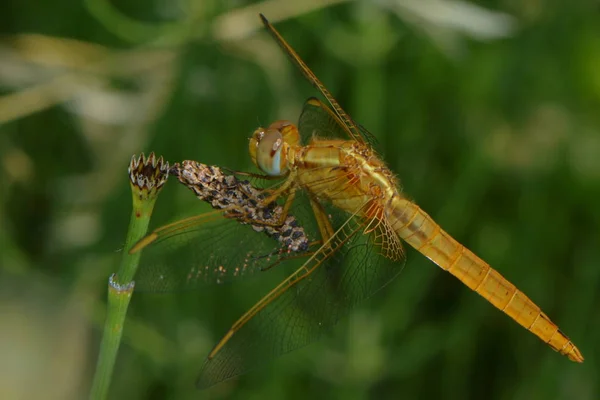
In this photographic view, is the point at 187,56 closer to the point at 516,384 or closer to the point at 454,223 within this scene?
the point at 454,223

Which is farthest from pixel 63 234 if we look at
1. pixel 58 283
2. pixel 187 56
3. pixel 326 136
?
pixel 326 136

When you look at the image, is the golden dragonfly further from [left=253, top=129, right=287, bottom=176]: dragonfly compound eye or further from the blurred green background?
the blurred green background

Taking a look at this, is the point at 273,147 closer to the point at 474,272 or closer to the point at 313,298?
the point at 313,298

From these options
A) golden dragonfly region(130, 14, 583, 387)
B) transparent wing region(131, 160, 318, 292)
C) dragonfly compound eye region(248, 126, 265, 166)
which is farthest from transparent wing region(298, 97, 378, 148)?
transparent wing region(131, 160, 318, 292)

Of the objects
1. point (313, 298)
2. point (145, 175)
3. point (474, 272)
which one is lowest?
point (474, 272)

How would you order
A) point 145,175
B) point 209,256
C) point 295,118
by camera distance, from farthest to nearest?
point 295,118 < point 209,256 < point 145,175

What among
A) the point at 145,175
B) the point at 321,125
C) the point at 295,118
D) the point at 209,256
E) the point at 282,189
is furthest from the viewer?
the point at 295,118

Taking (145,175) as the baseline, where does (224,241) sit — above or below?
below

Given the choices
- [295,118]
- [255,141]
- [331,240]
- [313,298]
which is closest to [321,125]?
[255,141]

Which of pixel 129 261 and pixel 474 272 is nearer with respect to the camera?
pixel 129 261
